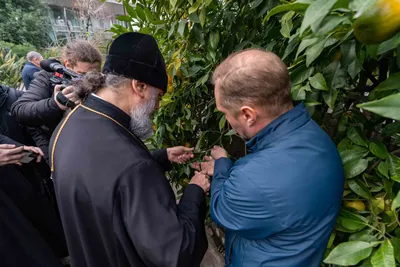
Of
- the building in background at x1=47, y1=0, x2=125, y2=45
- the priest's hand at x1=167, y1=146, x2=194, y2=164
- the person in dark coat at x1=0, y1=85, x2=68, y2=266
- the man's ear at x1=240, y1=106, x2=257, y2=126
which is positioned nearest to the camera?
the man's ear at x1=240, y1=106, x2=257, y2=126

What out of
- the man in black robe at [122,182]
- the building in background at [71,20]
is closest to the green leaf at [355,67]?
the man in black robe at [122,182]

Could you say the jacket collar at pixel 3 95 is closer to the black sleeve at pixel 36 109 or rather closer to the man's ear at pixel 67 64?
the black sleeve at pixel 36 109

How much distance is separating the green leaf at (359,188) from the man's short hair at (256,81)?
1.09ft

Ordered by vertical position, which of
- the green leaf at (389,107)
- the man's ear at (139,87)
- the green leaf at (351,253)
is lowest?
the green leaf at (351,253)

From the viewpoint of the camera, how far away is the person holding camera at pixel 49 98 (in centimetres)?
195

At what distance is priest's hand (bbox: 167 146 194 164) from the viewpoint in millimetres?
1575

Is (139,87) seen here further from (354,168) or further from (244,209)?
(354,168)

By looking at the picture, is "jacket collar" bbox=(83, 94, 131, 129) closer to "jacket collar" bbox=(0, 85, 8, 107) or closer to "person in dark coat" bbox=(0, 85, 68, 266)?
"person in dark coat" bbox=(0, 85, 68, 266)

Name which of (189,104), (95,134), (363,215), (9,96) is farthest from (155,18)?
(9,96)

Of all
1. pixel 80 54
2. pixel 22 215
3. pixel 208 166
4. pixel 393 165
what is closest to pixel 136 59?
pixel 208 166

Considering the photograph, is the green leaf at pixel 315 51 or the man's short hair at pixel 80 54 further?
the man's short hair at pixel 80 54

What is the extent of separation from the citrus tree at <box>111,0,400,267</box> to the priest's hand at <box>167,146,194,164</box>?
5cm

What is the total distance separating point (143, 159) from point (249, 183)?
40 cm

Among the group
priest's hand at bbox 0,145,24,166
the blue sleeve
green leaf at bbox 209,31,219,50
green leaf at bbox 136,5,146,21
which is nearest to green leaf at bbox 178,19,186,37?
green leaf at bbox 209,31,219,50
